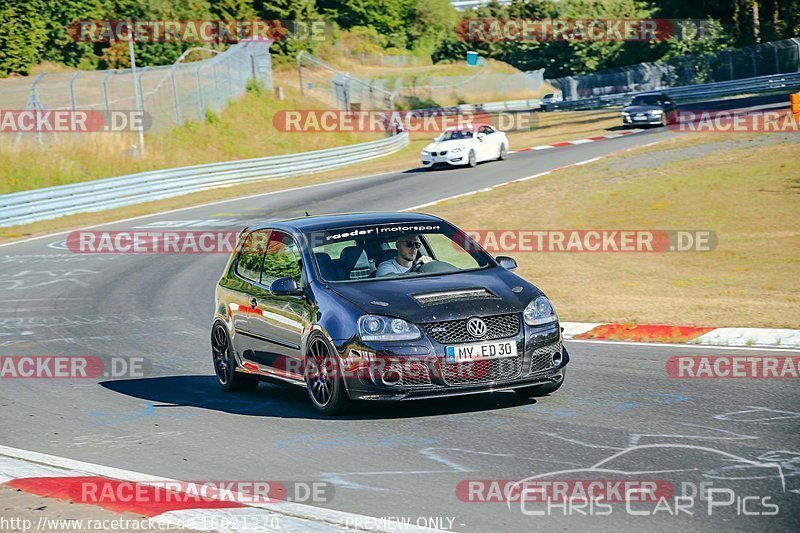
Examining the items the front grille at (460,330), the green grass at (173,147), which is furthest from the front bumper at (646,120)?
the front grille at (460,330)

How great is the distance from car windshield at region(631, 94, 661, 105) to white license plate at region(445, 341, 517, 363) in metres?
40.7

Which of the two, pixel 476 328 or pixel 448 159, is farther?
pixel 448 159

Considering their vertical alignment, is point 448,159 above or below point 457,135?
below

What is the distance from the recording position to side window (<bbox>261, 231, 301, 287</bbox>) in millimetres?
9789

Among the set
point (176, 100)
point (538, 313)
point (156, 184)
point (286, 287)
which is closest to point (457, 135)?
point (156, 184)

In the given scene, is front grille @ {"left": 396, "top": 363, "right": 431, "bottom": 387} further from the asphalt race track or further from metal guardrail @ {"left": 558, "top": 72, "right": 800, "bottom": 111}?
metal guardrail @ {"left": 558, "top": 72, "right": 800, "bottom": 111}

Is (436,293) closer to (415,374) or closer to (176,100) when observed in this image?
(415,374)

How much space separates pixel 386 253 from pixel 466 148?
29.3 metres

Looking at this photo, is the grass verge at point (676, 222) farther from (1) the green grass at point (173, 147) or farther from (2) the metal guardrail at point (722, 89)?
(2) the metal guardrail at point (722, 89)

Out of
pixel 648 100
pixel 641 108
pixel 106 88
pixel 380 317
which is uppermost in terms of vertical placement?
pixel 106 88

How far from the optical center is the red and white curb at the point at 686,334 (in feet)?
38.2

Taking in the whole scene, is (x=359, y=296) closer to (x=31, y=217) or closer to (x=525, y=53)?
(x=31, y=217)

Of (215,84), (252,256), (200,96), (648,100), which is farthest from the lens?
(215,84)

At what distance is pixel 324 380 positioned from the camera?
8930mm
